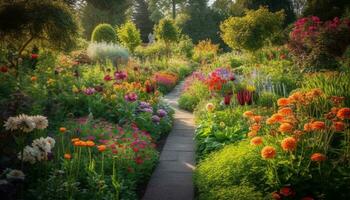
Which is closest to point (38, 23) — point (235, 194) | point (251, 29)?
point (235, 194)

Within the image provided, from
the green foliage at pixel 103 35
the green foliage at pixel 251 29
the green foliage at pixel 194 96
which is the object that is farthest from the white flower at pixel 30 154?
the green foliage at pixel 103 35

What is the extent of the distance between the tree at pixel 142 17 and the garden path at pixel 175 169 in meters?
36.7

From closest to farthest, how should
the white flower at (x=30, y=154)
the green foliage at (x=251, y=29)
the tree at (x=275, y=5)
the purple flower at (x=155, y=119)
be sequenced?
the white flower at (x=30, y=154)
the purple flower at (x=155, y=119)
the green foliage at (x=251, y=29)
the tree at (x=275, y=5)

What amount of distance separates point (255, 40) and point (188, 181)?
Result: 10916 millimetres

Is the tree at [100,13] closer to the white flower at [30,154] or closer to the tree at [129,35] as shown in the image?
the tree at [129,35]

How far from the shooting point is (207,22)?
35312 millimetres

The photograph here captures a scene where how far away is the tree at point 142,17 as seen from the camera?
4294 cm

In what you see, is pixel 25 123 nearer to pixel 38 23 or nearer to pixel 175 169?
pixel 175 169

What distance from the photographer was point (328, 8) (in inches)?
671

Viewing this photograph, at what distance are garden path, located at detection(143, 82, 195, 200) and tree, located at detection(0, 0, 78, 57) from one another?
337 cm

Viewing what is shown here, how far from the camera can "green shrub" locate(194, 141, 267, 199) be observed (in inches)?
149

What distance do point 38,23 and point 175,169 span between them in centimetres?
500

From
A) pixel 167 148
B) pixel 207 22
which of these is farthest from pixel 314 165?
pixel 207 22

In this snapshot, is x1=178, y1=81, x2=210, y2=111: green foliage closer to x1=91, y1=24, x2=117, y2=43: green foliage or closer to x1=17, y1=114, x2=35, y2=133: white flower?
x1=17, y1=114, x2=35, y2=133: white flower
